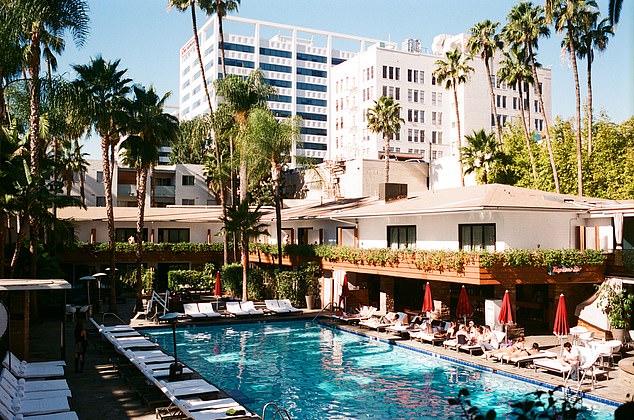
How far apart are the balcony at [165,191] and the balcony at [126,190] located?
8.00ft

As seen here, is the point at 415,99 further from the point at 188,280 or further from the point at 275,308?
the point at 275,308

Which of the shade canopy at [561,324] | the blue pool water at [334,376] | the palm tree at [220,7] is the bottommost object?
the blue pool water at [334,376]

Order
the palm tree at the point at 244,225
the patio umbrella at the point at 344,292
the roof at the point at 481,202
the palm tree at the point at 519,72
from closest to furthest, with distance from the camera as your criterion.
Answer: the roof at the point at 481,202, the patio umbrella at the point at 344,292, the palm tree at the point at 244,225, the palm tree at the point at 519,72

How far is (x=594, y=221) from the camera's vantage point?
29.5 metres

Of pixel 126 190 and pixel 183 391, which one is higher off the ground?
pixel 126 190

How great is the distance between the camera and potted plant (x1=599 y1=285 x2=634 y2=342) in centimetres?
2414

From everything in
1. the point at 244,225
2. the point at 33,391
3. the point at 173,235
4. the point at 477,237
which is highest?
the point at 244,225

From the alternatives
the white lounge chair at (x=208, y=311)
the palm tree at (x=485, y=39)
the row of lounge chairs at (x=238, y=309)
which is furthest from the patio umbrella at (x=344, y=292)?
the palm tree at (x=485, y=39)

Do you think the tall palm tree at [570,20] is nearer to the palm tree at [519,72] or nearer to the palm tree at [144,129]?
the palm tree at [519,72]

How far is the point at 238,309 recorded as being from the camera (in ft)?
115

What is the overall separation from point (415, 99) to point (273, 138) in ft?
201

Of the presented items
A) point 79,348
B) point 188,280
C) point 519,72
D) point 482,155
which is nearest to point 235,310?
point 188,280

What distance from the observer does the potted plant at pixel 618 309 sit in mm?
→ 24141

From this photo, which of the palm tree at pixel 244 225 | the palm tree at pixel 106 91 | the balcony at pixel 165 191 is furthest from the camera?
the balcony at pixel 165 191
